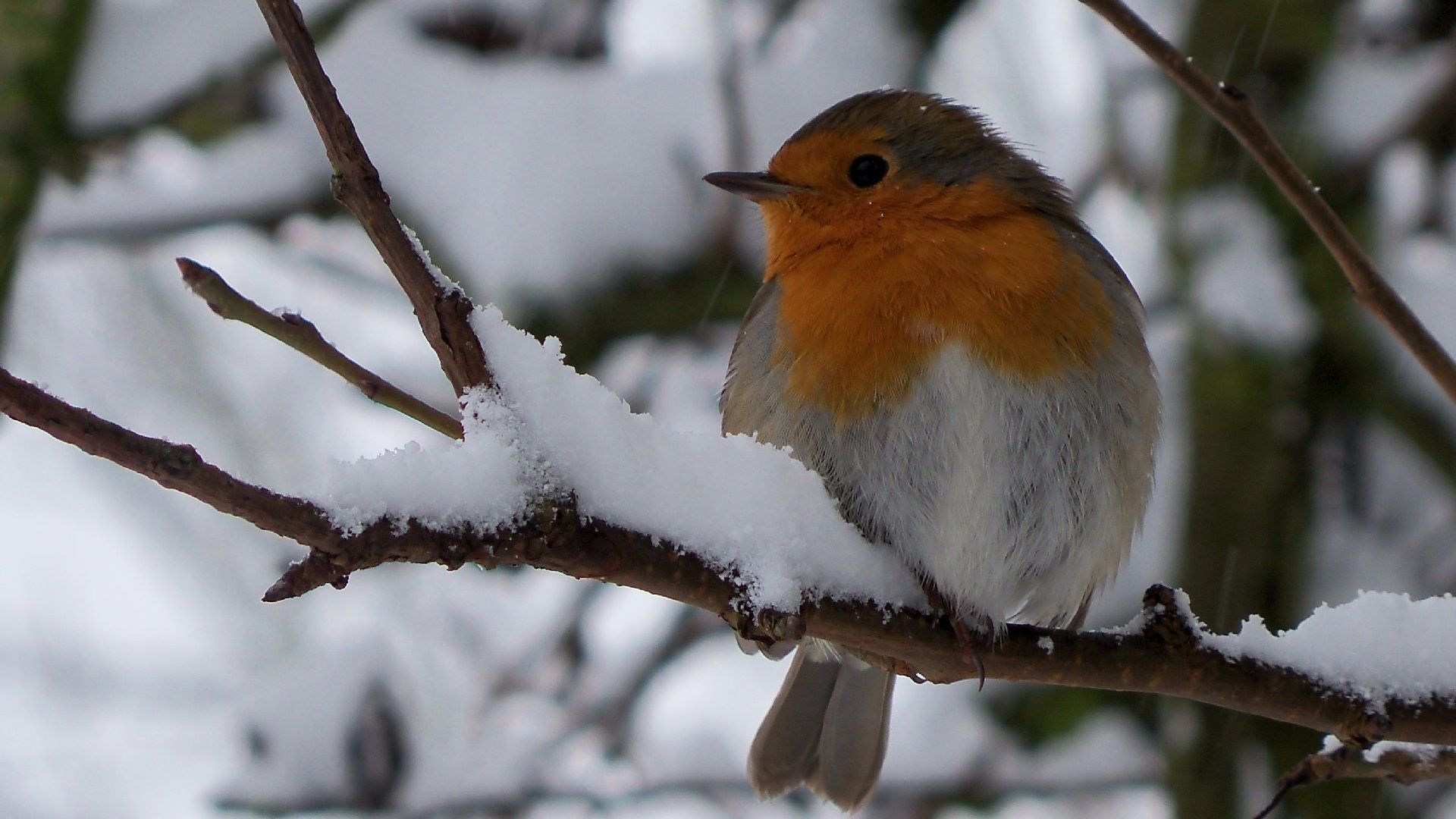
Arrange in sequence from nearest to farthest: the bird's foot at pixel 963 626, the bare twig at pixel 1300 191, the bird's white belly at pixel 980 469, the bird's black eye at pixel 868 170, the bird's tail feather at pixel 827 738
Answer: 1. the bare twig at pixel 1300 191
2. the bird's foot at pixel 963 626
3. the bird's white belly at pixel 980 469
4. the bird's black eye at pixel 868 170
5. the bird's tail feather at pixel 827 738

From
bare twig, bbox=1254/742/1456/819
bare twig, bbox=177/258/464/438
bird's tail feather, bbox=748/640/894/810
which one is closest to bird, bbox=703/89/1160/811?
bird's tail feather, bbox=748/640/894/810

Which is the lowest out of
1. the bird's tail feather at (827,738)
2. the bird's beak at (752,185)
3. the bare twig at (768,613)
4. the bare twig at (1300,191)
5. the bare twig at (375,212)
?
the bare twig at (768,613)

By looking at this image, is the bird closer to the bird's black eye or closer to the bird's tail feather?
the bird's black eye

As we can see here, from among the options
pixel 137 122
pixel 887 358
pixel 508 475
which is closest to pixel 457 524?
pixel 508 475

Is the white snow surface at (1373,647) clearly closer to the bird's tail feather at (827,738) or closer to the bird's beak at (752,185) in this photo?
the bird's tail feather at (827,738)

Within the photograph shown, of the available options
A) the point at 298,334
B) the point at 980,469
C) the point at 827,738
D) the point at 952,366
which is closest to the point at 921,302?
the point at 952,366

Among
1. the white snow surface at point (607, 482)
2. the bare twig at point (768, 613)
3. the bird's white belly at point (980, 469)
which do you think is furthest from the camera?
the bird's white belly at point (980, 469)

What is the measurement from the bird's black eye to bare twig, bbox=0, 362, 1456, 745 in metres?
1.17

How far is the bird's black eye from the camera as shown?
310 cm

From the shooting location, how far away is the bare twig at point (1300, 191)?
2.06 meters

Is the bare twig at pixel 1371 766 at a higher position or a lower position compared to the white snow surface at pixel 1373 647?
lower

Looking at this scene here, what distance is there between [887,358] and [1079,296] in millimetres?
451

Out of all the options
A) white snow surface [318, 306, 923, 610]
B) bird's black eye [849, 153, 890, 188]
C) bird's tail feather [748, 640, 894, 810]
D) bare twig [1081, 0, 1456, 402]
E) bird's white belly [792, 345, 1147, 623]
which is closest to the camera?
white snow surface [318, 306, 923, 610]

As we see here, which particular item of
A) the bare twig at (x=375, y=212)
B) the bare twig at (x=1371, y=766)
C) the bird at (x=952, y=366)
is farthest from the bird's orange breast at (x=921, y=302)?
the bare twig at (x=375, y=212)
